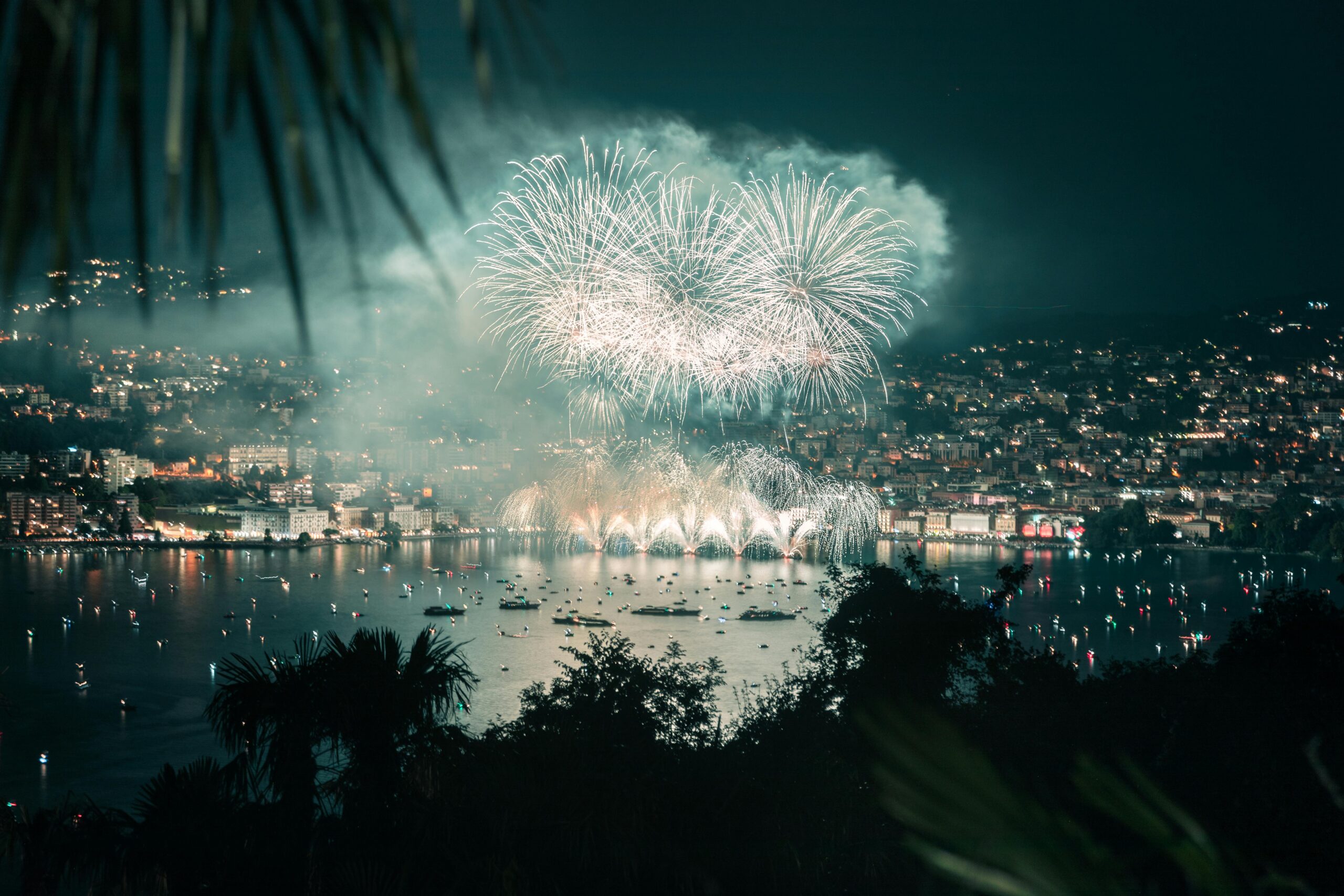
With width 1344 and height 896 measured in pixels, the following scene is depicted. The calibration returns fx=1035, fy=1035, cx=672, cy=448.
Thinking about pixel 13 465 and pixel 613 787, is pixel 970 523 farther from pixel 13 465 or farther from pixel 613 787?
pixel 613 787

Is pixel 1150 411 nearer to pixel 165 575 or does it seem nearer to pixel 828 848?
pixel 165 575

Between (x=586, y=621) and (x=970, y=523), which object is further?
(x=970, y=523)

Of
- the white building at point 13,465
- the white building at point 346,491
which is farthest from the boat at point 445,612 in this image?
the white building at point 13,465

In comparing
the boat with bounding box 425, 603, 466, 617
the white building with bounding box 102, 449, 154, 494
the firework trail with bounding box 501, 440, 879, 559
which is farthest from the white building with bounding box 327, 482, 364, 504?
the boat with bounding box 425, 603, 466, 617

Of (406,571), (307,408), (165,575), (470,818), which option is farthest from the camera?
(307,408)

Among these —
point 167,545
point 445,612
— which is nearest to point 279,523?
point 167,545

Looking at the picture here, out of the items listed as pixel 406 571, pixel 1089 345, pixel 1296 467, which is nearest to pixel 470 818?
pixel 406 571

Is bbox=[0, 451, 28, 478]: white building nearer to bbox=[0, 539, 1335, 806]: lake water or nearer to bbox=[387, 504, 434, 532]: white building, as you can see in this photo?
bbox=[0, 539, 1335, 806]: lake water
